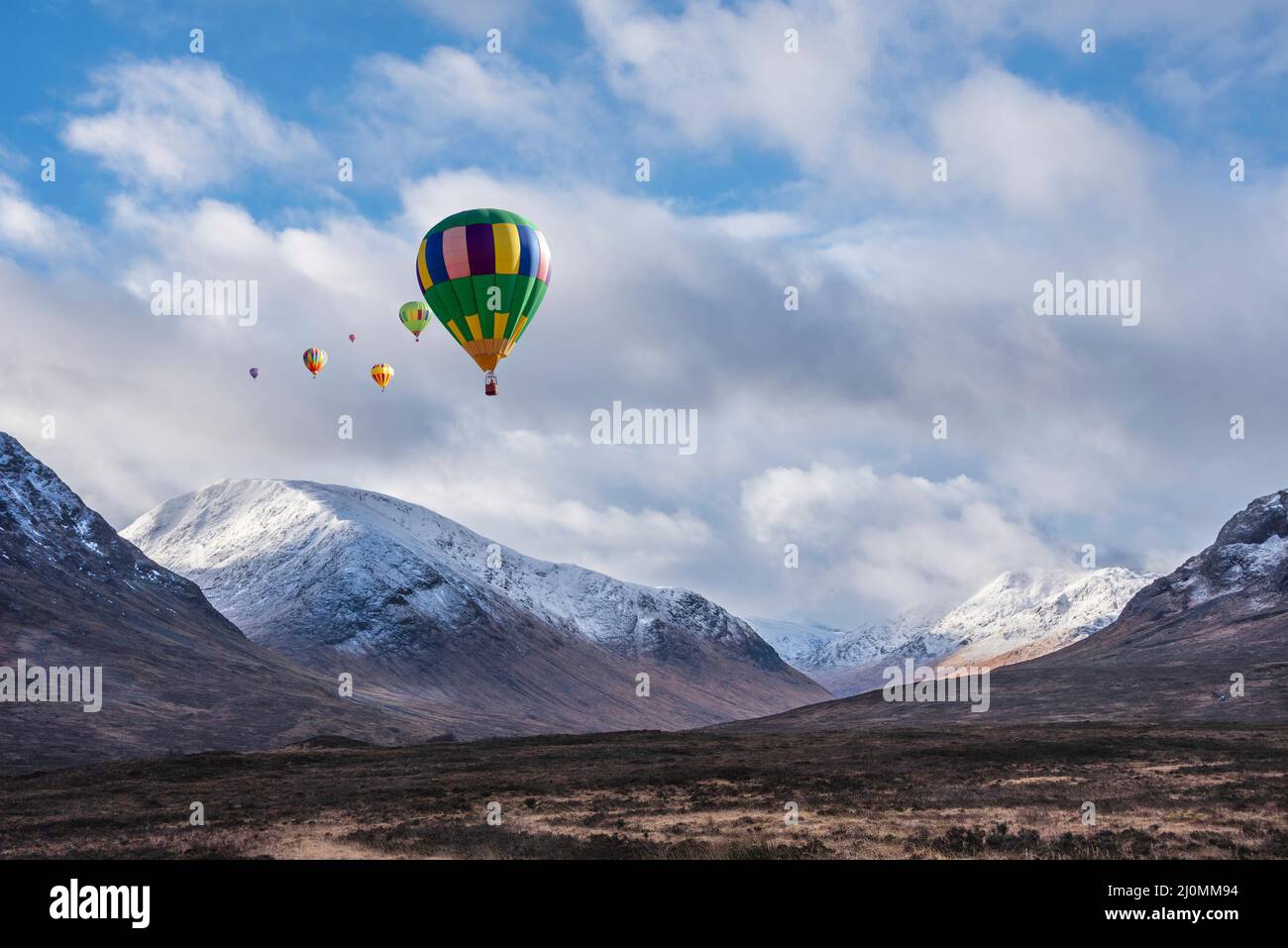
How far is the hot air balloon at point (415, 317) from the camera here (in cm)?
11731

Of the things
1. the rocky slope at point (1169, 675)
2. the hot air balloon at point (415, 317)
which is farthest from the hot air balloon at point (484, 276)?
the rocky slope at point (1169, 675)

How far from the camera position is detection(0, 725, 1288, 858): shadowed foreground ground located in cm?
3322

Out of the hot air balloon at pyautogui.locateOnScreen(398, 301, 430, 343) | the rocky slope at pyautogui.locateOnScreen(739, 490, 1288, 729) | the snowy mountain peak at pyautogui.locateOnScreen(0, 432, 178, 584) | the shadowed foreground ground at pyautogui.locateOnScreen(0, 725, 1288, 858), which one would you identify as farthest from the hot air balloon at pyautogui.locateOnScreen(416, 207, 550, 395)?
the snowy mountain peak at pyautogui.locateOnScreen(0, 432, 178, 584)

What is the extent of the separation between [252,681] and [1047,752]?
391 feet

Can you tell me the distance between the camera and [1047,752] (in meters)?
64.0

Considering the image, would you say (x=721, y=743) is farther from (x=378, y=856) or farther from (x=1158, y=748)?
(x=378, y=856)

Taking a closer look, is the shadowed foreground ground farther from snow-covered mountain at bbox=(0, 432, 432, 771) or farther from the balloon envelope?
snow-covered mountain at bbox=(0, 432, 432, 771)

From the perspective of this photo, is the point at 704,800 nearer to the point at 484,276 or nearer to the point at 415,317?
the point at 484,276

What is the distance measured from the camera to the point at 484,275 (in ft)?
208

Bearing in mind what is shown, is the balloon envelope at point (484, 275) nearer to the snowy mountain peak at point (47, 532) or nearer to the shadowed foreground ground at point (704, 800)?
the shadowed foreground ground at point (704, 800)

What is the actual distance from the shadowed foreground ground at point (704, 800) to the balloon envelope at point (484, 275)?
23.8m

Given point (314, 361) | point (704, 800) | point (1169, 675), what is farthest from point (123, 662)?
point (1169, 675)
